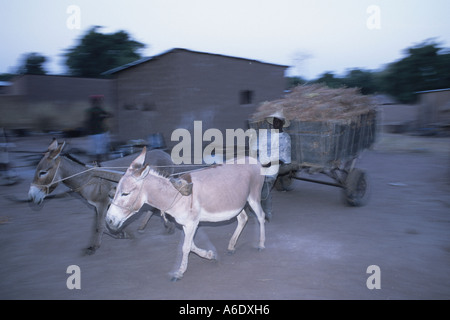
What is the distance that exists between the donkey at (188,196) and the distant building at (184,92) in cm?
796

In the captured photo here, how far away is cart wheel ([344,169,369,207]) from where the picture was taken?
6.53 metres

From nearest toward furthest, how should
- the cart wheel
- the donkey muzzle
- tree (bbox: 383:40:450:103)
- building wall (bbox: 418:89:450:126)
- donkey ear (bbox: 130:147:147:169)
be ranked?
1. donkey ear (bbox: 130:147:147:169)
2. the donkey muzzle
3. the cart wheel
4. building wall (bbox: 418:89:450:126)
5. tree (bbox: 383:40:450:103)

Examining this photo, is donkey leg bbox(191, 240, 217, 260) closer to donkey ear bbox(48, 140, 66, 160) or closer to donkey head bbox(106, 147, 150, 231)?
donkey head bbox(106, 147, 150, 231)

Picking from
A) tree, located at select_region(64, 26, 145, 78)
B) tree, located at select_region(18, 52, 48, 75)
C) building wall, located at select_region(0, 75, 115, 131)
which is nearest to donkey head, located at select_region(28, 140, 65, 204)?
building wall, located at select_region(0, 75, 115, 131)

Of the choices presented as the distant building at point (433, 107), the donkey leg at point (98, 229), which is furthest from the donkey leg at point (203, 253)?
the distant building at point (433, 107)

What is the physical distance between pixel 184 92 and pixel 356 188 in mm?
7498

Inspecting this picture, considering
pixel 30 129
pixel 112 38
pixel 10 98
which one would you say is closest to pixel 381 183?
pixel 30 129

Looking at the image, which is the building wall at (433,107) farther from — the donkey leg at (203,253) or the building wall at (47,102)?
the donkey leg at (203,253)

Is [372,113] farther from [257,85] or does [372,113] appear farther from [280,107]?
[257,85]

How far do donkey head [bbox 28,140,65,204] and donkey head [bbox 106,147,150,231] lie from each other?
63.0 inches

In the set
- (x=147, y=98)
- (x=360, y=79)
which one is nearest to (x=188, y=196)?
(x=147, y=98)

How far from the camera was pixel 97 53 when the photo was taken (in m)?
32.7

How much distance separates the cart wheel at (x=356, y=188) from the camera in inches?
257

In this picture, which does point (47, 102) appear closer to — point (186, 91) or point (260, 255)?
point (186, 91)
